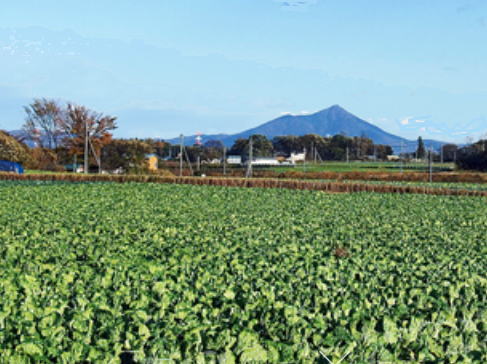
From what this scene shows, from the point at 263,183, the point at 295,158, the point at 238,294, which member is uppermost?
the point at 295,158

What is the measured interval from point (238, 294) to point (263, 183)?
33.4 metres

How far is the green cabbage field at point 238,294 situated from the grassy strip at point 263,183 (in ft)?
75.2

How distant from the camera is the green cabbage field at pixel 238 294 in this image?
5258mm

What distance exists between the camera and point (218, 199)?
2777 cm

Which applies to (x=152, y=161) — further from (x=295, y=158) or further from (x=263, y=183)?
(x=295, y=158)

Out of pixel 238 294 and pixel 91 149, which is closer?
pixel 238 294

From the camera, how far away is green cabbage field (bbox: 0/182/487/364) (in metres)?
5.26

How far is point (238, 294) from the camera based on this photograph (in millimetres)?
7414

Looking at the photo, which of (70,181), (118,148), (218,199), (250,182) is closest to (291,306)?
(218,199)

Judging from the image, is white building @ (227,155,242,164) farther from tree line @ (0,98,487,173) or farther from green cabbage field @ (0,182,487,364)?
green cabbage field @ (0,182,487,364)

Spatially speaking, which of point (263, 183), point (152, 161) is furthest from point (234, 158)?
point (263, 183)

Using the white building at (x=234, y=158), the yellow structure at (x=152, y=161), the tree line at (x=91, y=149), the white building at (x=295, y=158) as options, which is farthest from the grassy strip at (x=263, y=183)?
the white building at (x=295, y=158)

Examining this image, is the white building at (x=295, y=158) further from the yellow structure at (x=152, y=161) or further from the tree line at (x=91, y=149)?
the yellow structure at (x=152, y=161)

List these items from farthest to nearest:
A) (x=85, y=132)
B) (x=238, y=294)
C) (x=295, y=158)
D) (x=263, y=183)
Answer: (x=295, y=158) → (x=85, y=132) → (x=263, y=183) → (x=238, y=294)
